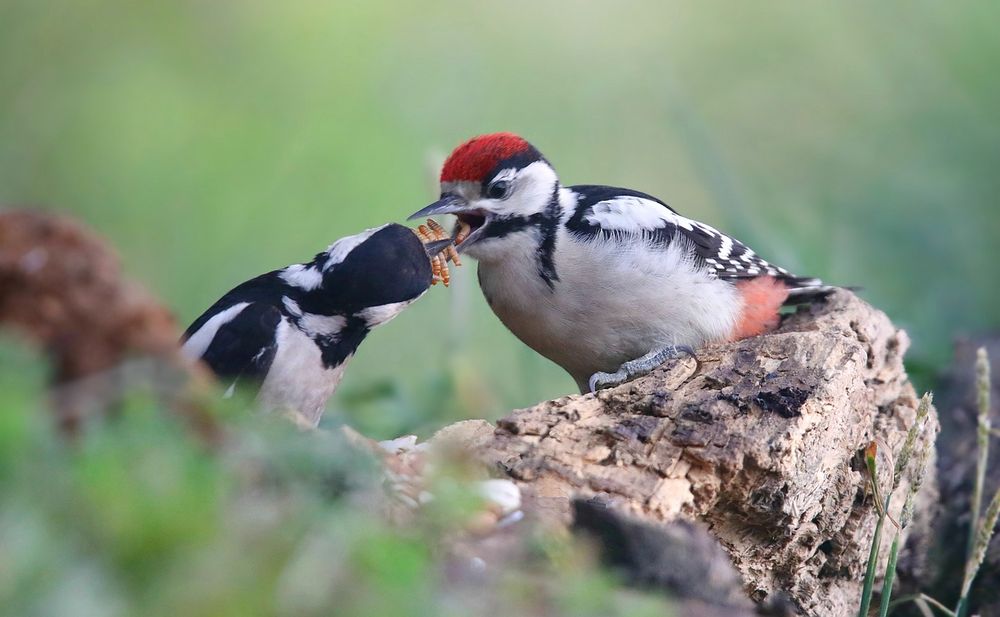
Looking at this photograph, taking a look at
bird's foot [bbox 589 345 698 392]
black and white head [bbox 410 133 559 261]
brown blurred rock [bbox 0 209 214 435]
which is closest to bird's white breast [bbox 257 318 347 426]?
black and white head [bbox 410 133 559 261]

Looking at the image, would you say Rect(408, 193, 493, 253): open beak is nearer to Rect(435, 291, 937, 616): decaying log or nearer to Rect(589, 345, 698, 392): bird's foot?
Rect(589, 345, 698, 392): bird's foot

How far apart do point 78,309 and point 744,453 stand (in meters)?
1.51

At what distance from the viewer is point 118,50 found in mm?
6688

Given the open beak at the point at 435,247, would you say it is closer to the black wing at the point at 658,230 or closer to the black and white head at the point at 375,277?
the black and white head at the point at 375,277

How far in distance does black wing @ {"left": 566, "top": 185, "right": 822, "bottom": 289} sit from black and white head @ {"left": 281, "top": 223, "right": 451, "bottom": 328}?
26.1 inches

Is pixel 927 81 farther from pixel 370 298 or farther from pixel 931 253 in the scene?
pixel 370 298

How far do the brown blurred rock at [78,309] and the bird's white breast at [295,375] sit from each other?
1.19m

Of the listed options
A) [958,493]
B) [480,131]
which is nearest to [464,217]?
[958,493]

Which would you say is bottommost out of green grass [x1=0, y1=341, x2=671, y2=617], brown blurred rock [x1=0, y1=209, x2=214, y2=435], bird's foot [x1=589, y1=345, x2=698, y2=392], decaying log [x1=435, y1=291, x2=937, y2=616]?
green grass [x1=0, y1=341, x2=671, y2=617]

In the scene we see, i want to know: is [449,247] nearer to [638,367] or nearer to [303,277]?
[303,277]

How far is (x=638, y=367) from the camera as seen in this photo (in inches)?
134

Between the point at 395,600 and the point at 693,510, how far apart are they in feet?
4.31

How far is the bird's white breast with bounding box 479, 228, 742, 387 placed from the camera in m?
3.46

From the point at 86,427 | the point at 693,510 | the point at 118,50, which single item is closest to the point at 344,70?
the point at 118,50
